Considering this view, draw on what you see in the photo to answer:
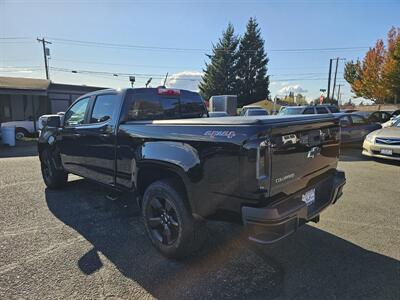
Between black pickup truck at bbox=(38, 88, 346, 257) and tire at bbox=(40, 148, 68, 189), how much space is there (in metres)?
1.47

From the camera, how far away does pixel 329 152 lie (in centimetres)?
351

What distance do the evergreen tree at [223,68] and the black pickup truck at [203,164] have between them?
43.2 m

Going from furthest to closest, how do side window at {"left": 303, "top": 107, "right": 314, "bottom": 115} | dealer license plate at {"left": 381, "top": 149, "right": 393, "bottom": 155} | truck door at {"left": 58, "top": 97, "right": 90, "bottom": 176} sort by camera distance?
side window at {"left": 303, "top": 107, "right": 314, "bottom": 115}
dealer license plate at {"left": 381, "top": 149, "right": 393, "bottom": 155}
truck door at {"left": 58, "top": 97, "right": 90, "bottom": 176}

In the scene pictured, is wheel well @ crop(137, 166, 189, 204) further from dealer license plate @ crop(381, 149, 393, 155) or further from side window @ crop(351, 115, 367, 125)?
side window @ crop(351, 115, 367, 125)

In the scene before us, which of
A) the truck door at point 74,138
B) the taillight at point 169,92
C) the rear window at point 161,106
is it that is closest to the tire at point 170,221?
the rear window at point 161,106

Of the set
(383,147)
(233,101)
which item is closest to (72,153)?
(383,147)

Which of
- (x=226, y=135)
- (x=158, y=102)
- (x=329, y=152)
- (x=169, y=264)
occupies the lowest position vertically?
(x=169, y=264)

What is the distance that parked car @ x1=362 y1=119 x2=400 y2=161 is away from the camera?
834 centimetres

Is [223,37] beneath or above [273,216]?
above

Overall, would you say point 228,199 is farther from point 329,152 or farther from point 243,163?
point 329,152

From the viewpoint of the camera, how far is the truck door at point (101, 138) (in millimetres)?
4203

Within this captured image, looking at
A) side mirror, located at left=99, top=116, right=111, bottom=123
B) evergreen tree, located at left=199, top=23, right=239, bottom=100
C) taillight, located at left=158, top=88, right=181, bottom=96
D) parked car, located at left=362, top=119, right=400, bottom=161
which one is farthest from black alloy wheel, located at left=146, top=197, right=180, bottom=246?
evergreen tree, located at left=199, top=23, right=239, bottom=100

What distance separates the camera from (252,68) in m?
47.6

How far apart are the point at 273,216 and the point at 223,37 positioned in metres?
49.7
